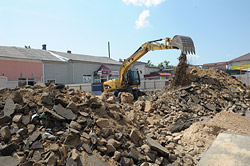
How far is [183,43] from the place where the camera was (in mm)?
10258

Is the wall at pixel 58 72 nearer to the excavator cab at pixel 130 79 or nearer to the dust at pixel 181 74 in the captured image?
the excavator cab at pixel 130 79

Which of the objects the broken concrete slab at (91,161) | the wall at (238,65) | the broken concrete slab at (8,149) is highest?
the wall at (238,65)

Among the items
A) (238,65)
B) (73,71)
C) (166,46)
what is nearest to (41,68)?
(73,71)

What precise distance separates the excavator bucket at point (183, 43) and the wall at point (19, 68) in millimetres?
17891

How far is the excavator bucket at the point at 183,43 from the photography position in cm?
1026

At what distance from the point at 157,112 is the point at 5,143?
6.75 meters

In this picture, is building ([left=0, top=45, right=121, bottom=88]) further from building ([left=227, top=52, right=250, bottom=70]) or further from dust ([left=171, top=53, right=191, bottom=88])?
building ([left=227, top=52, right=250, bottom=70])

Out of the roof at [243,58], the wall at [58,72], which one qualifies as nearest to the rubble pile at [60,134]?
the wall at [58,72]

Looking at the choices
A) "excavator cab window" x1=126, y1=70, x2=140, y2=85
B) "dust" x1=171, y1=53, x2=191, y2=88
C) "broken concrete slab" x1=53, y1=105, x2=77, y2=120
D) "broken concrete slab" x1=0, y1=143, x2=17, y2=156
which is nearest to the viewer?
"broken concrete slab" x1=0, y1=143, x2=17, y2=156

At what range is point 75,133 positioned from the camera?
379 cm

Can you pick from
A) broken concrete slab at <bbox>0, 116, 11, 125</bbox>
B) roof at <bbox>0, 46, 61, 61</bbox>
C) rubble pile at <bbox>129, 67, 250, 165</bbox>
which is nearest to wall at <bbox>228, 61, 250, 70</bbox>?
Result: rubble pile at <bbox>129, 67, 250, 165</bbox>

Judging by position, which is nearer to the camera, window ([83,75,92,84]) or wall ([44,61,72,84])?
wall ([44,61,72,84])

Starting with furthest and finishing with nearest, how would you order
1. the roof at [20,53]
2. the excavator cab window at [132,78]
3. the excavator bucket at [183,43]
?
the roof at [20,53], the excavator cab window at [132,78], the excavator bucket at [183,43]

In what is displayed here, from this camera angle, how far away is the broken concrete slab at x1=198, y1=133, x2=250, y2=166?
233 centimetres
